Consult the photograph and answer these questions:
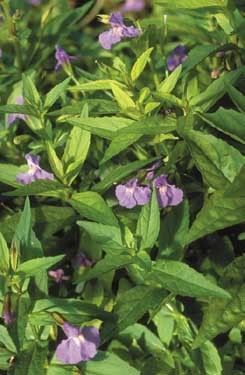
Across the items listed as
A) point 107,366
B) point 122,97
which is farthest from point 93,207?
point 107,366

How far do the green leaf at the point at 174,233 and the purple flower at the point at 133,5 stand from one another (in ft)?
10.0

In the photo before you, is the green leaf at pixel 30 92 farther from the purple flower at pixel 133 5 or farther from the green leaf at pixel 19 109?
the purple flower at pixel 133 5

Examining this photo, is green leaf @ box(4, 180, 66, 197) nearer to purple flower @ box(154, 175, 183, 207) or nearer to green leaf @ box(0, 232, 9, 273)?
green leaf @ box(0, 232, 9, 273)

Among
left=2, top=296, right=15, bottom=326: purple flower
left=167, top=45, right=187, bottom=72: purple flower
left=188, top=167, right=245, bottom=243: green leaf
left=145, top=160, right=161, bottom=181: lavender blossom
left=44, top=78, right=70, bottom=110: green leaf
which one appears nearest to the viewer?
left=188, top=167, right=245, bottom=243: green leaf

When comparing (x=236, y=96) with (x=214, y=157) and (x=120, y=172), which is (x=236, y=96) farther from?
(x=120, y=172)

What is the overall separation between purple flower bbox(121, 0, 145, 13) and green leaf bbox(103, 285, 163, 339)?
10.6 feet

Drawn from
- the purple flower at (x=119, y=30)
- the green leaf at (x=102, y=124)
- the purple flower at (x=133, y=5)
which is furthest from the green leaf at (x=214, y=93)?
the purple flower at (x=133, y=5)

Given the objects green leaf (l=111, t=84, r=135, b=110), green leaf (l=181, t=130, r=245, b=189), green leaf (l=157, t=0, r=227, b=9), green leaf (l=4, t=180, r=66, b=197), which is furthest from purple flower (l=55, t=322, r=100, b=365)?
green leaf (l=157, t=0, r=227, b=9)

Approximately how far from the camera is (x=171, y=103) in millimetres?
2217

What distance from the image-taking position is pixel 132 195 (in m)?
2.18

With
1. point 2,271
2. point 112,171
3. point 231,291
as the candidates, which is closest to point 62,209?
point 112,171

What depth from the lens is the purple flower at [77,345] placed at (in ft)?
6.73

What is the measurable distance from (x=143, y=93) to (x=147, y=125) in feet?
0.40

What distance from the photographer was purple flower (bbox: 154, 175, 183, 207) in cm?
218
